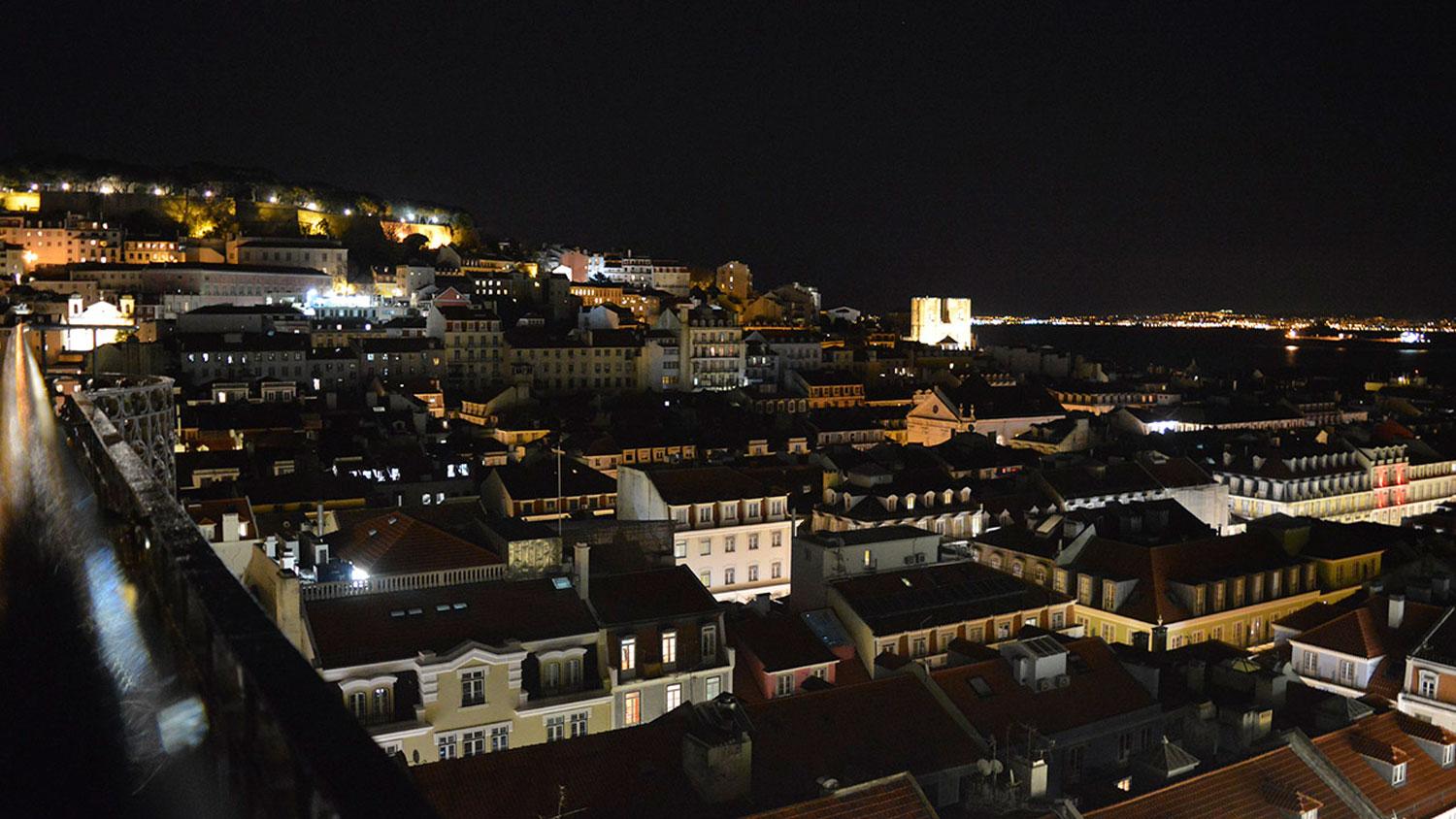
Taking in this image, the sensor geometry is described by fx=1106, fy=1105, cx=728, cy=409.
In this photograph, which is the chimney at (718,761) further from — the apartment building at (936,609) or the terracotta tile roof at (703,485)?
the terracotta tile roof at (703,485)

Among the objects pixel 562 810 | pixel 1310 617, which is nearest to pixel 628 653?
pixel 562 810

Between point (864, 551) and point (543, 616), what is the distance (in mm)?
8655

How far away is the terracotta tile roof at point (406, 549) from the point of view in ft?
52.2

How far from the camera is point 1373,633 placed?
19.2m

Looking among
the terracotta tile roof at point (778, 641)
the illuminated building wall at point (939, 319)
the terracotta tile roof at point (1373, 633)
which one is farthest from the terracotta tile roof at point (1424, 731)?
the illuminated building wall at point (939, 319)

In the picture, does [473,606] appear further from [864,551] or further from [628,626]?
[864,551]

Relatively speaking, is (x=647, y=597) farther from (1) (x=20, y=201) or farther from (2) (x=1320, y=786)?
(1) (x=20, y=201)

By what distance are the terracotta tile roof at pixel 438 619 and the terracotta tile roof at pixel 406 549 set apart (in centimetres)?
100

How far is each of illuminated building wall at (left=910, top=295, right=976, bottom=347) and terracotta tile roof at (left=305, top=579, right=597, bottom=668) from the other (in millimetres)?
86685

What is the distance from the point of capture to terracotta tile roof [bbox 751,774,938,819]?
969 cm

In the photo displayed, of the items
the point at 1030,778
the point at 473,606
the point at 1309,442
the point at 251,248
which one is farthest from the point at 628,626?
the point at 251,248

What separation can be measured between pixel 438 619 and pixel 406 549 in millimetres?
2266

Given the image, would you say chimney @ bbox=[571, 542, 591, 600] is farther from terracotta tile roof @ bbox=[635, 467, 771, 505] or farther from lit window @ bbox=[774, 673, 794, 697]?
terracotta tile roof @ bbox=[635, 467, 771, 505]

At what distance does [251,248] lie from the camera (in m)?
75.8
